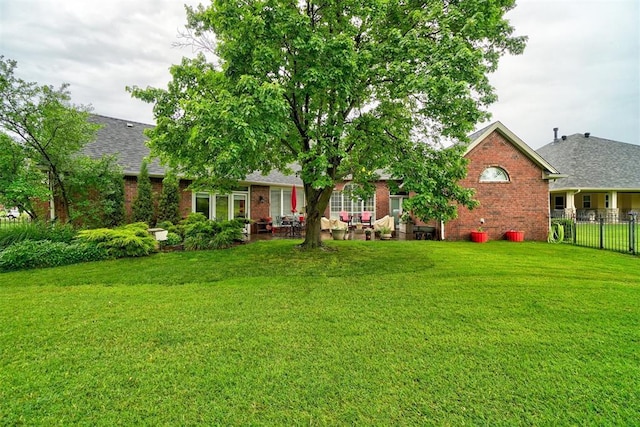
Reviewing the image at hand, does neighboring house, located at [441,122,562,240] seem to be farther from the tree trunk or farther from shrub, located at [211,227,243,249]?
shrub, located at [211,227,243,249]

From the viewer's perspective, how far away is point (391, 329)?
3.82 meters

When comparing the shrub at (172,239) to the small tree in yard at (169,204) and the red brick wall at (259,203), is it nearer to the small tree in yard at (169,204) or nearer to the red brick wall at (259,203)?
the small tree in yard at (169,204)

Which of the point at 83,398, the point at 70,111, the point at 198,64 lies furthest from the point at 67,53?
the point at 83,398

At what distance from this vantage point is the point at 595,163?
2166cm

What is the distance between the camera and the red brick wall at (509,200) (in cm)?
1280

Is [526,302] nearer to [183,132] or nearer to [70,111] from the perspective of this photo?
[183,132]

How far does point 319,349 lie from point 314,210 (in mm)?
6161

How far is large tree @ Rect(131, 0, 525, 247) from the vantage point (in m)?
5.62

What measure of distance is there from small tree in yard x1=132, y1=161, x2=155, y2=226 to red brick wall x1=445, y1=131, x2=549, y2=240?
13.2m

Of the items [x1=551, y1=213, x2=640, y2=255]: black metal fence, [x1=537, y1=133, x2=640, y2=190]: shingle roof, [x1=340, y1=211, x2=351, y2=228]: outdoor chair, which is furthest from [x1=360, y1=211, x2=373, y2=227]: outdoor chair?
Result: [x1=537, y1=133, x2=640, y2=190]: shingle roof

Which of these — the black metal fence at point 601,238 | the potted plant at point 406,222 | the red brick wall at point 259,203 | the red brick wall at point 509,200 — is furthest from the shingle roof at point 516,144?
the red brick wall at point 259,203

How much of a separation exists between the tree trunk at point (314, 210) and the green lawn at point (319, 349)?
2934 mm

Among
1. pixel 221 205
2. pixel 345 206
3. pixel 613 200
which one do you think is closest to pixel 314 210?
pixel 221 205

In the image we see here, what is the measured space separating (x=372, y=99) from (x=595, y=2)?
969 centimetres
